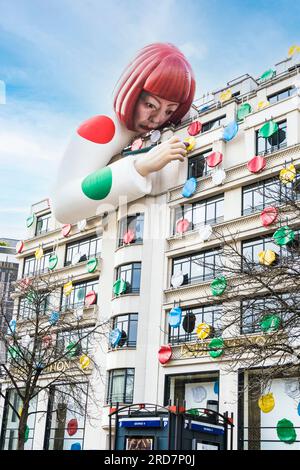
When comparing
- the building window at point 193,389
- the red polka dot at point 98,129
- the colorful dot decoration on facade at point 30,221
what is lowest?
the building window at point 193,389

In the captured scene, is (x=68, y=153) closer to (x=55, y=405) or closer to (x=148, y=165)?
(x=148, y=165)

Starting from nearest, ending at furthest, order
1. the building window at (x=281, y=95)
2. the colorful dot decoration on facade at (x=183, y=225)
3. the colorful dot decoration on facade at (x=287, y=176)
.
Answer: the colorful dot decoration on facade at (x=287, y=176) → the building window at (x=281, y=95) → the colorful dot decoration on facade at (x=183, y=225)

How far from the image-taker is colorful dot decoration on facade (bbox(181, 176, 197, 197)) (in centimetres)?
3606

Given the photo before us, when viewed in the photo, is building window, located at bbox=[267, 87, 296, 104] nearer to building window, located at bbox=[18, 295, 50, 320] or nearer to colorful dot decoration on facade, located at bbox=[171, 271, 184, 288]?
colorful dot decoration on facade, located at bbox=[171, 271, 184, 288]

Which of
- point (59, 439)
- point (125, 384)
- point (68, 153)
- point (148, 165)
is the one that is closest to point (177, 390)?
Result: point (125, 384)

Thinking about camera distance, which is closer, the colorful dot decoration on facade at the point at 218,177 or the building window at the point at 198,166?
the colorful dot decoration on facade at the point at 218,177

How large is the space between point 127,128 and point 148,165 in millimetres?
4990

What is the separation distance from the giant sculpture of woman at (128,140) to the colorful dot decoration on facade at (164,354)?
951 cm

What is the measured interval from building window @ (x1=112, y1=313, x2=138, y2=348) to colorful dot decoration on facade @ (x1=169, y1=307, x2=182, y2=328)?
255 cm

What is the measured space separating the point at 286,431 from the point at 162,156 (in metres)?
17.1

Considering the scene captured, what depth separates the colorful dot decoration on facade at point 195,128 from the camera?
37750 mm

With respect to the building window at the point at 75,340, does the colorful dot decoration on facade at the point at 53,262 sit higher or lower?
higher

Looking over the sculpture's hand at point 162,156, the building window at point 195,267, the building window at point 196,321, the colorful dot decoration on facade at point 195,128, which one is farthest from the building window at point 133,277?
the colorful dot decoration on facade at point 195,128

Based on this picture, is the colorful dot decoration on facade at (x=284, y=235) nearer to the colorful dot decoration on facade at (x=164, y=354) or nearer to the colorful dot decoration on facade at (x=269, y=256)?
Result: the colorful dot decoration on facade at (x=269, y=256)
